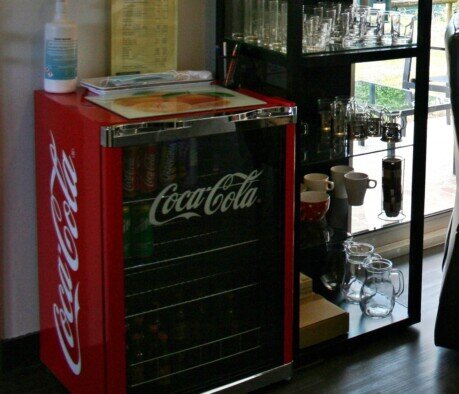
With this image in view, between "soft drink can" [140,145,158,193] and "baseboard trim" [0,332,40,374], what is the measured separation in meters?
0.72

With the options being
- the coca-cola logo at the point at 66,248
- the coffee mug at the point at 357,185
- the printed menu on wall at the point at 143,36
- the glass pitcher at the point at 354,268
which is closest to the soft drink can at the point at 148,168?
the coca-cola logo at the point at 66,248

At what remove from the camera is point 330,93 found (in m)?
2.74

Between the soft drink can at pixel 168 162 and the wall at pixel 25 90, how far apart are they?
1.50ft

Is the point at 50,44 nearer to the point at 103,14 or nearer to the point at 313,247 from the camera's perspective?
the point at 103,14

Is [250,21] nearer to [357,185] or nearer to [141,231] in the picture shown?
[357,185]

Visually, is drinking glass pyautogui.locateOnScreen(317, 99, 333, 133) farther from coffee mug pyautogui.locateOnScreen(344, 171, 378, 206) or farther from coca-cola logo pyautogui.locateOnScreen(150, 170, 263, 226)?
coca-cola logo pyautogui.locateOnScreen(150, 170, 263, 226)

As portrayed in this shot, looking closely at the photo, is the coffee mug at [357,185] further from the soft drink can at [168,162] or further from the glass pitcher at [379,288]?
the soft drink can at [168,162]

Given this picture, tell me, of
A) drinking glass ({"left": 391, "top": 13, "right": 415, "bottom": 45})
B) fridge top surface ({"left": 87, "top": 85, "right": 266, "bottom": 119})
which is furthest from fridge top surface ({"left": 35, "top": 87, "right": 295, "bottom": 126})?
drinking glass ({"left": 391, "top": 13, "right": 415, "bottom": 45})

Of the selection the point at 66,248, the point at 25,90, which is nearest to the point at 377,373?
the point at 66,248

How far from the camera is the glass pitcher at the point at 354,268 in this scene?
109 inches

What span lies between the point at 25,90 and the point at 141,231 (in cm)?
55

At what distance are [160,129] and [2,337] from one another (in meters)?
0.89

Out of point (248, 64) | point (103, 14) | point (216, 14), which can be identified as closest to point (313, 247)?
point (248, 64)

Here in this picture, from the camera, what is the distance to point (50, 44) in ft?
7.13
